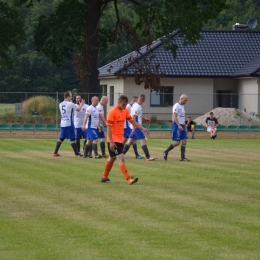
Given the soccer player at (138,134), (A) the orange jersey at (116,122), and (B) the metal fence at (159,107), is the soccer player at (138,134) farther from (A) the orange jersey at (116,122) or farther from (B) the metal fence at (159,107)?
(B) the metal fence at (159,107)

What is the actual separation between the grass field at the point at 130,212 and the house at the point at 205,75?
30.8 m

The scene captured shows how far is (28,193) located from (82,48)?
32341 millimetres

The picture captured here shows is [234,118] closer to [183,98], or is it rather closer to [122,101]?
[183,98]

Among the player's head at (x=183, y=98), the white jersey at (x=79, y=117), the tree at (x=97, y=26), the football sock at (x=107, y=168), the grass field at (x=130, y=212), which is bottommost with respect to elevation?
the grass field at (x=130, y=212)

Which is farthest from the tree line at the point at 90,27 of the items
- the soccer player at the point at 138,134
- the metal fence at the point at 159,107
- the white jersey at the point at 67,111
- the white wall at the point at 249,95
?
the soccer player at the point at 138,134

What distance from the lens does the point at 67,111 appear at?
82.4ft

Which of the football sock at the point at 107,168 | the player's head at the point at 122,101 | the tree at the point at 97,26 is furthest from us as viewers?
the tree at the point at 97,26

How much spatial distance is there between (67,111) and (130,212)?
1237cm

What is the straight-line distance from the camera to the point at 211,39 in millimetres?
59531

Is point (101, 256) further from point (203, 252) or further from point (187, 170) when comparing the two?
point (187, 170)

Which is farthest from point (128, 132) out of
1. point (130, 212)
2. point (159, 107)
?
point (159, 107)

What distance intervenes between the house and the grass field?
30801 millimetres

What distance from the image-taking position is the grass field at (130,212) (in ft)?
32.7

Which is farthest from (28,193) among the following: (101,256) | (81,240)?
(101,256)
